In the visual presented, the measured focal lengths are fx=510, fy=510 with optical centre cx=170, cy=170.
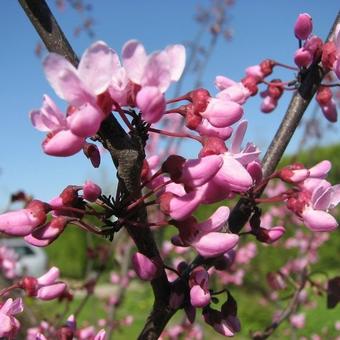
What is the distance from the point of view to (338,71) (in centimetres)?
139

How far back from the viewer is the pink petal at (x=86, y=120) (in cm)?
91

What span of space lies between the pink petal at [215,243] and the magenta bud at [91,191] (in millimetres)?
231

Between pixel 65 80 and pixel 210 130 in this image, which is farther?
pixel 210 130

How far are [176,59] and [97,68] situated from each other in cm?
18

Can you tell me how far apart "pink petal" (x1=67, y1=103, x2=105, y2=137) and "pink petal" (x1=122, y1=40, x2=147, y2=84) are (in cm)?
10

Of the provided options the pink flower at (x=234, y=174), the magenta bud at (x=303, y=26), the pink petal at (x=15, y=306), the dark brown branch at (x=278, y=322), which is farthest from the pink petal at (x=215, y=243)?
the dark brown branch at (x=278, y=322)

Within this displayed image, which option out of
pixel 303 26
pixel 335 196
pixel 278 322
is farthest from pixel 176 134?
pixel 278 322

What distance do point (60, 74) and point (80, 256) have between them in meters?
19.0

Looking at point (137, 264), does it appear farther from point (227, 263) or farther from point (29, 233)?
point (227, 263)

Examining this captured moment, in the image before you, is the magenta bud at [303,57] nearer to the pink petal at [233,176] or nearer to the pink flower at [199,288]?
the pink petal at [233,176]

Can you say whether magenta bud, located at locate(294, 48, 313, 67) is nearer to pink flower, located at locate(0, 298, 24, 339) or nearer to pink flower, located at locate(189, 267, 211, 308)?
pink flower, located at locate(189, 267, 211, 308)

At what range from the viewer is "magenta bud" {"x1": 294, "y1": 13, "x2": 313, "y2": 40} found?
1.63 m

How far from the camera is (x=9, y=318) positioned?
1176 millimetres

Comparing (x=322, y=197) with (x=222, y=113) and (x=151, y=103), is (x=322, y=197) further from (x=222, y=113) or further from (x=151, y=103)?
(x=151, y=103)
